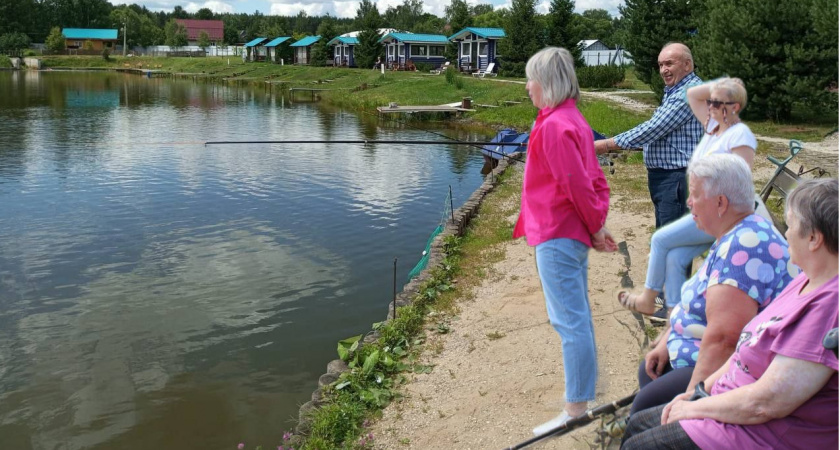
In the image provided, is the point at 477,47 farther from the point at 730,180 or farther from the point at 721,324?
the point at 721,324

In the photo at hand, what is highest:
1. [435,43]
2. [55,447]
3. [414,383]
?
[435,43]

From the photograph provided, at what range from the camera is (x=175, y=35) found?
96250mm

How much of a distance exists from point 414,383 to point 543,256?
5.90 feet

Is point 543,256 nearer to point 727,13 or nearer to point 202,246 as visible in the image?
point 202,246

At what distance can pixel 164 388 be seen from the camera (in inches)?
229

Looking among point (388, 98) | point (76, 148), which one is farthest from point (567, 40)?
point (76, 148)

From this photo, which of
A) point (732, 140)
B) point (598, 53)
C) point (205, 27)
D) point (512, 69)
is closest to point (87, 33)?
point (205, 27)

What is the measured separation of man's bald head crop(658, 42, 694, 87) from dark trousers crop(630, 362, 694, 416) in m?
2.25

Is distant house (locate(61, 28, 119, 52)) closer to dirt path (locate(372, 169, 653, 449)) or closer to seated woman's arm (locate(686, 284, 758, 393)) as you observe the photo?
dirt path (locate(372, 169, 653, 449))

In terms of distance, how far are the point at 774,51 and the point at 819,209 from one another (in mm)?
15333

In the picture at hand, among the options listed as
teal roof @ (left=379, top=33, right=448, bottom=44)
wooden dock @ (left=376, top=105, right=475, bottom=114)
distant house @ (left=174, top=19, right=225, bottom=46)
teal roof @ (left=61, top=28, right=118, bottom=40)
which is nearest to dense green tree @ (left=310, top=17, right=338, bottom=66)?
teal roof @ (left=379, top=33, right=448, bottom=44)

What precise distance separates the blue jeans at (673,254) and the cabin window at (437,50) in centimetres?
5045

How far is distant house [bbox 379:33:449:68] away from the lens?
169 ft

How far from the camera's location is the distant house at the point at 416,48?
169ft
